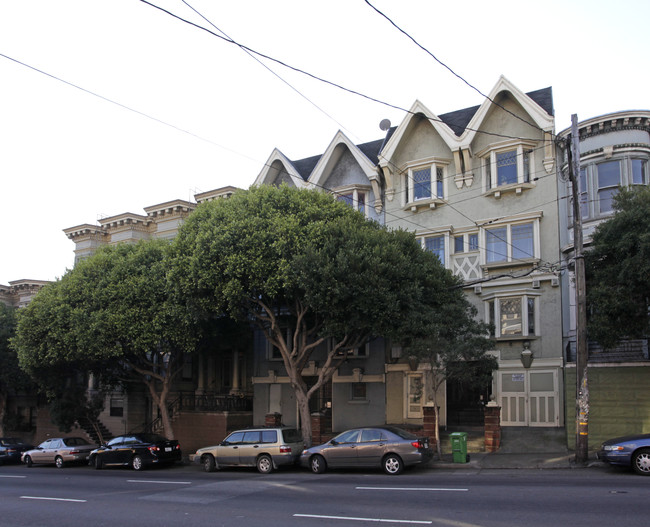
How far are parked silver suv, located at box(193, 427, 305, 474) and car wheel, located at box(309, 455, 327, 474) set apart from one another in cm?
113

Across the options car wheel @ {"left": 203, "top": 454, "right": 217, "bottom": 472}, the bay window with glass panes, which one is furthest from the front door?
car wheel @ {"left": 203, "top": 454, "right": 217, "bottom": 472}

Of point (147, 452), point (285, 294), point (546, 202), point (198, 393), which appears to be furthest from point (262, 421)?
point (546, 202)

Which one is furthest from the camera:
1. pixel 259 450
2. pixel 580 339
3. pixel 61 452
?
pixel 61 452

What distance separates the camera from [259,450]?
20.5 meters

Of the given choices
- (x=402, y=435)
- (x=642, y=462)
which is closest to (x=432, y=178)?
(x=402, y=435)

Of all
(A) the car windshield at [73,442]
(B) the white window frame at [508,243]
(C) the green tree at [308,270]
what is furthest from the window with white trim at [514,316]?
(A) the car windshield at [73,442]

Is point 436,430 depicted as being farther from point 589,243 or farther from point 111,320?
point 111,320

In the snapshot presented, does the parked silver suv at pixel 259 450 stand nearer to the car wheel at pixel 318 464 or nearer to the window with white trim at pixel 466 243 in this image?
the car wheel at pixel 318 464

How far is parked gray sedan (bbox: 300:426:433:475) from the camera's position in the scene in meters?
17.8

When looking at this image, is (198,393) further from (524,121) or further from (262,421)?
(524,121)

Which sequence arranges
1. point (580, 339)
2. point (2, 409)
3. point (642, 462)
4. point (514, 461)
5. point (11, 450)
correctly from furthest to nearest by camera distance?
point (2, 409), point (11, 450), point (514, 461), point (580, 339), point (642, 462)

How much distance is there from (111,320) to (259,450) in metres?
9.10

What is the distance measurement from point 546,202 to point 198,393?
772 inches

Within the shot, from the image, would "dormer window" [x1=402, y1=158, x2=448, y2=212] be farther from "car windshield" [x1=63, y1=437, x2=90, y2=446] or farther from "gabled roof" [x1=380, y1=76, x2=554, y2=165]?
"car windshield" [x1=63, y1=437, x2=90, y2=446]
